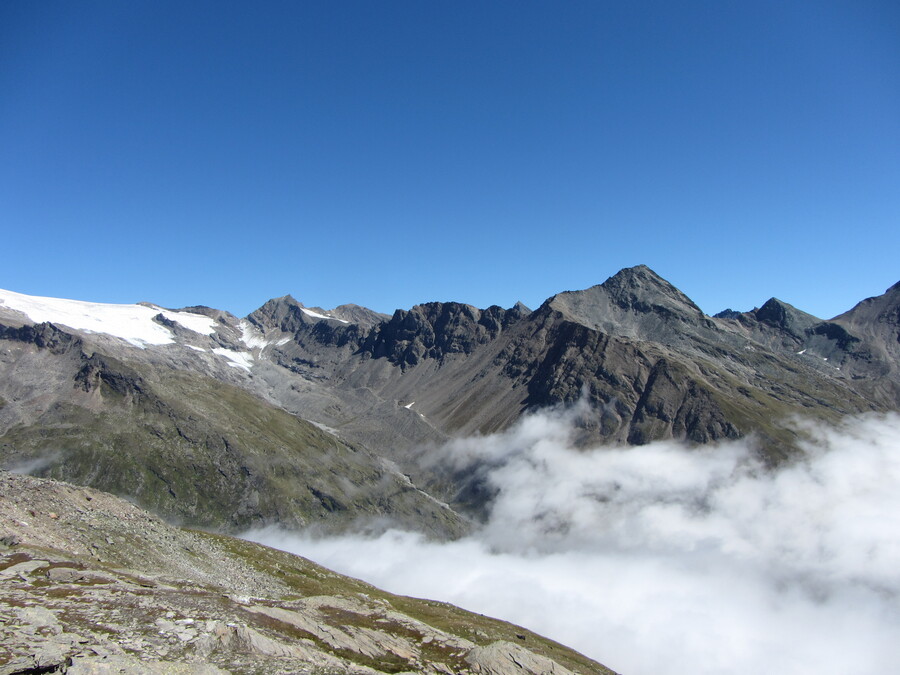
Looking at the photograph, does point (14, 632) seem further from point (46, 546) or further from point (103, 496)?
point (103, 496)

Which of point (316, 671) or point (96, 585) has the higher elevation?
point (316, 671)

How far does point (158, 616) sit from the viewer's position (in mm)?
43438

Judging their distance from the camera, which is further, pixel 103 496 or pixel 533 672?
pixel 103 496

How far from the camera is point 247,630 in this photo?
4194 cm

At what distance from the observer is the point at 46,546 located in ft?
202

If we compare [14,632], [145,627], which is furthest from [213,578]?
[14,632]

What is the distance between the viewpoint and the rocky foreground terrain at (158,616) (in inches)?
1416

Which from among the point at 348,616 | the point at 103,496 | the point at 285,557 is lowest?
the point at 285,557

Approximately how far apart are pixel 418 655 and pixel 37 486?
2535 inches

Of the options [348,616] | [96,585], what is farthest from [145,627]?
[348,616]

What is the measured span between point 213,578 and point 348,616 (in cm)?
2617

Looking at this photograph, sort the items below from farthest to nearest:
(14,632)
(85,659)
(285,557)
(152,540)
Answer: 1. (285,557)
2. (152,540)
3. (14,632)
4. (85,659)

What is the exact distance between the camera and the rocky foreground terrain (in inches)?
1416

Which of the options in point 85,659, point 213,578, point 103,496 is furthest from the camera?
point 103,496
